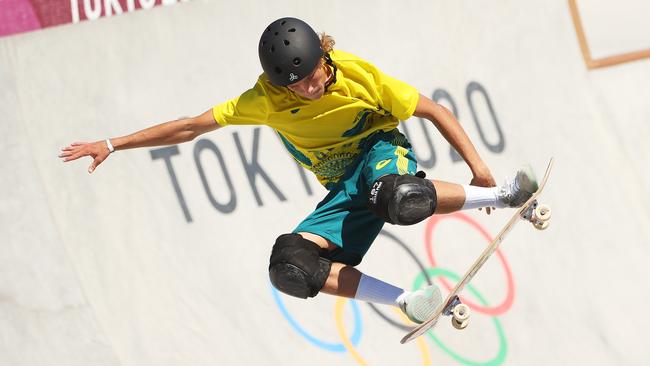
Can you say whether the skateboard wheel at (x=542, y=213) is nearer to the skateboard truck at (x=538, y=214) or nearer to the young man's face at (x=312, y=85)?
the skateboard truck at (x=538, y=214)

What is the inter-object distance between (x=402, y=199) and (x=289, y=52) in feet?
3.41

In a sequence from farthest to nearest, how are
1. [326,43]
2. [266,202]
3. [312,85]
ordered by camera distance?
[266,202] → [326,43] → [312,85]

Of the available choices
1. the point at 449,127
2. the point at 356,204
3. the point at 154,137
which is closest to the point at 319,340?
the point at 356,204

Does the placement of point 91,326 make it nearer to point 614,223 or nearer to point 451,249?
point 451,249

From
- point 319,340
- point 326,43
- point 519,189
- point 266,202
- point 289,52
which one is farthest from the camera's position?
point 266,202

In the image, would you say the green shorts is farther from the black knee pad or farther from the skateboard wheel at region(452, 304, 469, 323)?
the skateboard wheel at region(452, 304, 469, 323)

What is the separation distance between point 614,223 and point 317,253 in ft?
13.6

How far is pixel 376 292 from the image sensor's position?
19.6 ft

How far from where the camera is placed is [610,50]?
31.3 feet

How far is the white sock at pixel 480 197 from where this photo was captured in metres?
5.96

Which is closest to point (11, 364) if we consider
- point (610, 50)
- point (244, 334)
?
point (244, 334)

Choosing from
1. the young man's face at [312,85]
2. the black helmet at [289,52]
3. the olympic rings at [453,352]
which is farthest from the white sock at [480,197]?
the olympic rings at [453,352]

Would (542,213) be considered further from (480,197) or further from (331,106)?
(331,106)

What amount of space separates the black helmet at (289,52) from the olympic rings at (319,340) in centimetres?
334
